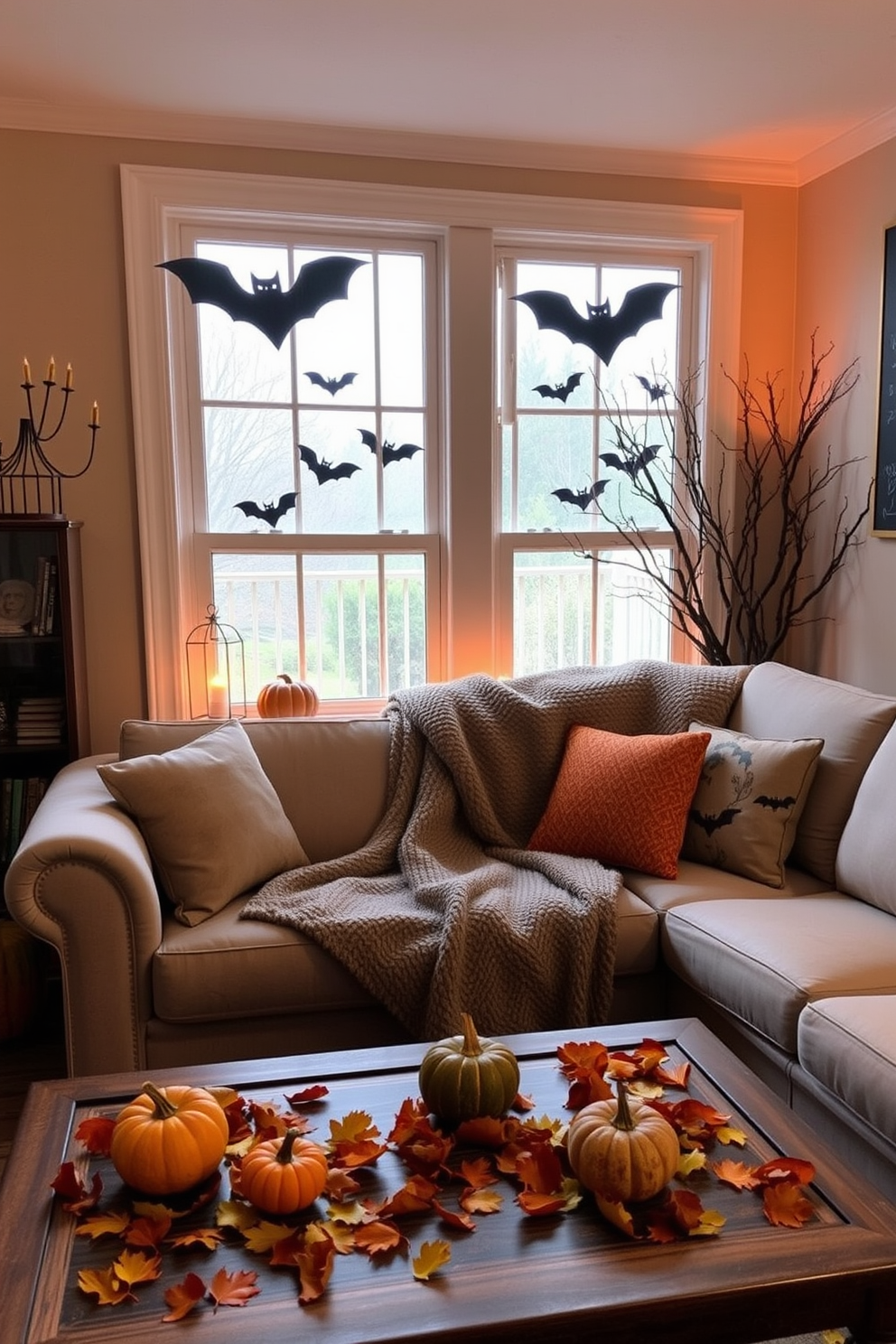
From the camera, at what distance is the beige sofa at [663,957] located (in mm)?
1789

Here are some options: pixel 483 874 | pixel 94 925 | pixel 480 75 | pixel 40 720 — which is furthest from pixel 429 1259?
pixel 480 75

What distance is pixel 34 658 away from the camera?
2.77 meters

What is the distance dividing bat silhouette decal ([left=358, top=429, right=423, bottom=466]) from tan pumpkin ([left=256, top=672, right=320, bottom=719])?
0.79 meters

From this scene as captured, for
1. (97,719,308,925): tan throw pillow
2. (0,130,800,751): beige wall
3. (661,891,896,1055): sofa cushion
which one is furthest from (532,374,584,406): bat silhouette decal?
(661,891,896,1055): sofa cushion

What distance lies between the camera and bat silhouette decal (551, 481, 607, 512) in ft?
11.3

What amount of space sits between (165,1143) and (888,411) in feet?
9.16

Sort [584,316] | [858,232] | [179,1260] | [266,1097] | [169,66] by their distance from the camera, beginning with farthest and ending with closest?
[584,316], [858,232], [169,66], [266,1097], [179,1260]

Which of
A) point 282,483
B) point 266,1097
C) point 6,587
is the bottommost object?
point 266,1097

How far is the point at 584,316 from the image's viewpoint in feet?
11.1

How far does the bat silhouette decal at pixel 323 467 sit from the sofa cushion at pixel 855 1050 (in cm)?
215

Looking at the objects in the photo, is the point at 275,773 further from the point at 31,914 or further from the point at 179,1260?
the point at 179,1260

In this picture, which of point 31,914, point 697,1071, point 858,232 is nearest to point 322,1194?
point 697,1071

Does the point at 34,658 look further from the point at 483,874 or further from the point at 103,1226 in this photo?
the point at 103,1226

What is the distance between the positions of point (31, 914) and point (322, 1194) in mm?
990
